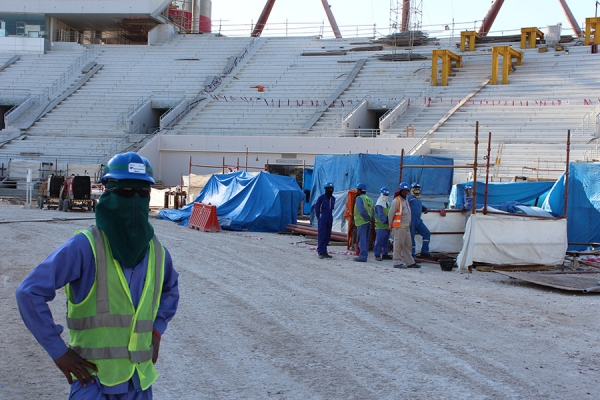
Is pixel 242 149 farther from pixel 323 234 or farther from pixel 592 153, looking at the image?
pixel 323 234

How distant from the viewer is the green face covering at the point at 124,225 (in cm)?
297

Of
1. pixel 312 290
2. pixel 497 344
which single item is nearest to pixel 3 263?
pixel 312 290

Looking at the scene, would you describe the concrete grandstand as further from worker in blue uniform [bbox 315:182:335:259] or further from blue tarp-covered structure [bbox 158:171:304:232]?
worker in blue uniform [bbox 315:182:335:259]

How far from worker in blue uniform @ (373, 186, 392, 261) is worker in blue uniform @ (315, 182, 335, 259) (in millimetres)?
899

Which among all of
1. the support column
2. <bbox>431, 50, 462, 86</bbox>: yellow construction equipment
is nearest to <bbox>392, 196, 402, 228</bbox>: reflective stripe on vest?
<bbox>431, 50, 462, 86</bbox>: yellow construction equipment

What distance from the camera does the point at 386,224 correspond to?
1312 centimetres

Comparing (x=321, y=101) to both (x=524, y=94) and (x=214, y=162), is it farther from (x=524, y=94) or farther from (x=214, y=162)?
(x=524, y=94)

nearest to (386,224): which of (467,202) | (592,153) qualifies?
(467,202)

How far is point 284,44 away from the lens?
44.2m

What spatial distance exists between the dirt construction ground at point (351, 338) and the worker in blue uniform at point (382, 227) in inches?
61.1

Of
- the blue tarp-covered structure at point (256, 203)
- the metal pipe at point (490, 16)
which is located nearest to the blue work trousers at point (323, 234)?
the blue tarp-covered structure at point (256, 203)

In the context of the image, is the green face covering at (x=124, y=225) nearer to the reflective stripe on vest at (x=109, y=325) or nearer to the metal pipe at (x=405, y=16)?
the reflective stripe on vest at (x=109, y=325)

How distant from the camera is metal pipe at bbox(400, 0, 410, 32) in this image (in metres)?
44.8

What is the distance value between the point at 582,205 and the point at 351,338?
10712mm
